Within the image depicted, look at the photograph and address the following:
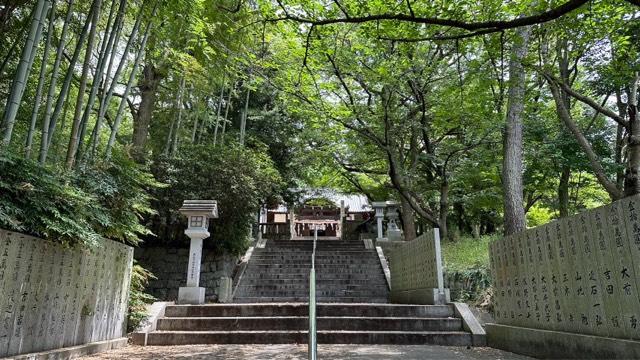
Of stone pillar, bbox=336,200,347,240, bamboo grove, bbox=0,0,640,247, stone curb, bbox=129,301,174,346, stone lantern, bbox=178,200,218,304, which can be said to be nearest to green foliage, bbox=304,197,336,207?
stone pillar, bbox=336,200,347,240

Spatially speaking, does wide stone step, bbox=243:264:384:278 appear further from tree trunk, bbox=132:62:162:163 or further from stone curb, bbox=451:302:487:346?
stone curb, bbox=451:302:487:346

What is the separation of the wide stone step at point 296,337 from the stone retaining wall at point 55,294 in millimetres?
713

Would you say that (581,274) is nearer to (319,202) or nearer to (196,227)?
(196,227)

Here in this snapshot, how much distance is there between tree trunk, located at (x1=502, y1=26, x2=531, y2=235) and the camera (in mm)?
7188

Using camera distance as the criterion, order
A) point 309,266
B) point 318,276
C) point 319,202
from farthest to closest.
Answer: point 319,202
point 309,266
point 318,276

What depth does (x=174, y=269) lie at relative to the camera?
11211 millimetres

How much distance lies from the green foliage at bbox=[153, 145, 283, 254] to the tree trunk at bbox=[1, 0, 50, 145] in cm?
654

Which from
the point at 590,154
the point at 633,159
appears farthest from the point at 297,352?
the point at 590,154

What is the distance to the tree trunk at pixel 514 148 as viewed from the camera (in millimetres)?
7188

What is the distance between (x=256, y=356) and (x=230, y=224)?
21.7ft

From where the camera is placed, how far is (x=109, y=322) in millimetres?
5418

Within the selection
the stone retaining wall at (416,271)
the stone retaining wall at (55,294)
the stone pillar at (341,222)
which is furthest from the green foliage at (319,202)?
the stone retaining wall at (55,294)

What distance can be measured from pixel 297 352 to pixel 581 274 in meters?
3.31

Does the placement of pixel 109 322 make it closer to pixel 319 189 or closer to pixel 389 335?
pixel 389 335
